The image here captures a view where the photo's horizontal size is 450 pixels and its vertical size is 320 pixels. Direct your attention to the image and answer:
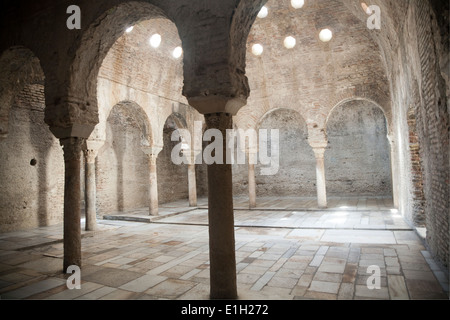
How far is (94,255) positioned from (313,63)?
9.85 metres

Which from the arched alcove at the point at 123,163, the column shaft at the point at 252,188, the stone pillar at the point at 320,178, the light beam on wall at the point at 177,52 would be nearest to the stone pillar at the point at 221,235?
the arched alcove at the point at 123,163

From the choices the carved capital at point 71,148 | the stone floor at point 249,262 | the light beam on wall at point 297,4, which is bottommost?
the stone floor at point 249,262

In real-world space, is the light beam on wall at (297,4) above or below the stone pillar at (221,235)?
above

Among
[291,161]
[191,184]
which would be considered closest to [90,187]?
[191,184]

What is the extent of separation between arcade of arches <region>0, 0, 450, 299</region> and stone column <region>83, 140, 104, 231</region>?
43 mm

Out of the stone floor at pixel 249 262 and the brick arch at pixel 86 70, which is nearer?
the stone floor at pixel 249 262

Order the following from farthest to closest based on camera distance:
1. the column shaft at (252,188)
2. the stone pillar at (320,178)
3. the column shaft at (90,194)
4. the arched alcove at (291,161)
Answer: the arched alcove at (291,161) < the column shaft at (252,188) < the stone pillar at (320,178) < the column shaft at (90,194)

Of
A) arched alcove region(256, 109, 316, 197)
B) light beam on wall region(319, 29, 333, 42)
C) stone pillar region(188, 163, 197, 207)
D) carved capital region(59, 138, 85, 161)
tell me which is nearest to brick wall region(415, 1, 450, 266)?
carved capital region(59, 138, 85, 161)

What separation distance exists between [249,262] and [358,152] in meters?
12.3

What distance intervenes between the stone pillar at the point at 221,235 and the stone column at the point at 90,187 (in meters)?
6.46

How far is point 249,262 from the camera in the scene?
535 cm

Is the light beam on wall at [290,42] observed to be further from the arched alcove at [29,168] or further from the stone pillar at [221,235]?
the stone pillar at [221,235]

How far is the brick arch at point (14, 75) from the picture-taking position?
6.69 m

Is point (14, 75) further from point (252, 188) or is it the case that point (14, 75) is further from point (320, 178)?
point (320, 178)
